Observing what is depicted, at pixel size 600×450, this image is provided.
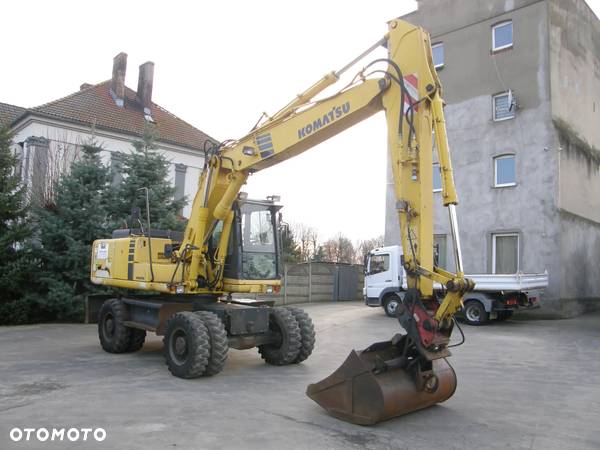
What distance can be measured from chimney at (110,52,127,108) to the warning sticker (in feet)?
56.6

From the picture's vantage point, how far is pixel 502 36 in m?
19.2

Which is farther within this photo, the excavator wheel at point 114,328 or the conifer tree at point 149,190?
the conifer tree at point 149,190

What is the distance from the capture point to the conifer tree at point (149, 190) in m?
16.3

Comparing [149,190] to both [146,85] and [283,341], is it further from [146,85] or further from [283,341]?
[146,85]

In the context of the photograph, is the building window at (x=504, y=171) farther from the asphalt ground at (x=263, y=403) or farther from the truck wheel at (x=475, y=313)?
the asphalt ground at (x=263, y=403)

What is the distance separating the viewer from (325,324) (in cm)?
1567

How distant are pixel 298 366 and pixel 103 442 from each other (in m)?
4.34

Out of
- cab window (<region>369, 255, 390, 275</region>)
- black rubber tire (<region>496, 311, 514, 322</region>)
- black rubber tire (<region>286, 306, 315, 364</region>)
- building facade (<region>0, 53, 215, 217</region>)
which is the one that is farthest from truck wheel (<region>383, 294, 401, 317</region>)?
black rubber tire (<region>286, 306, 315, 364</region>)

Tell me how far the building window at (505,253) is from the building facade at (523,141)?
0.11 feet

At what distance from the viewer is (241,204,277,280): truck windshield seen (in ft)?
29.6

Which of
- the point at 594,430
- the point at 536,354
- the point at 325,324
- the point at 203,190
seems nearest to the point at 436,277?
the point at 594,430

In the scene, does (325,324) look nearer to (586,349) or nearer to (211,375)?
(586,349)

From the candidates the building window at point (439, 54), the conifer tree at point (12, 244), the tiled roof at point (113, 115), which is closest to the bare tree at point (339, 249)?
the tiled roof at point (113, 115)

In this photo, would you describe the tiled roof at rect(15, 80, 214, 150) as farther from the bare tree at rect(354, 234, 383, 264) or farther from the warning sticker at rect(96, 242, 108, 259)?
the bare tree at rect(354, 234, 383, 264)
